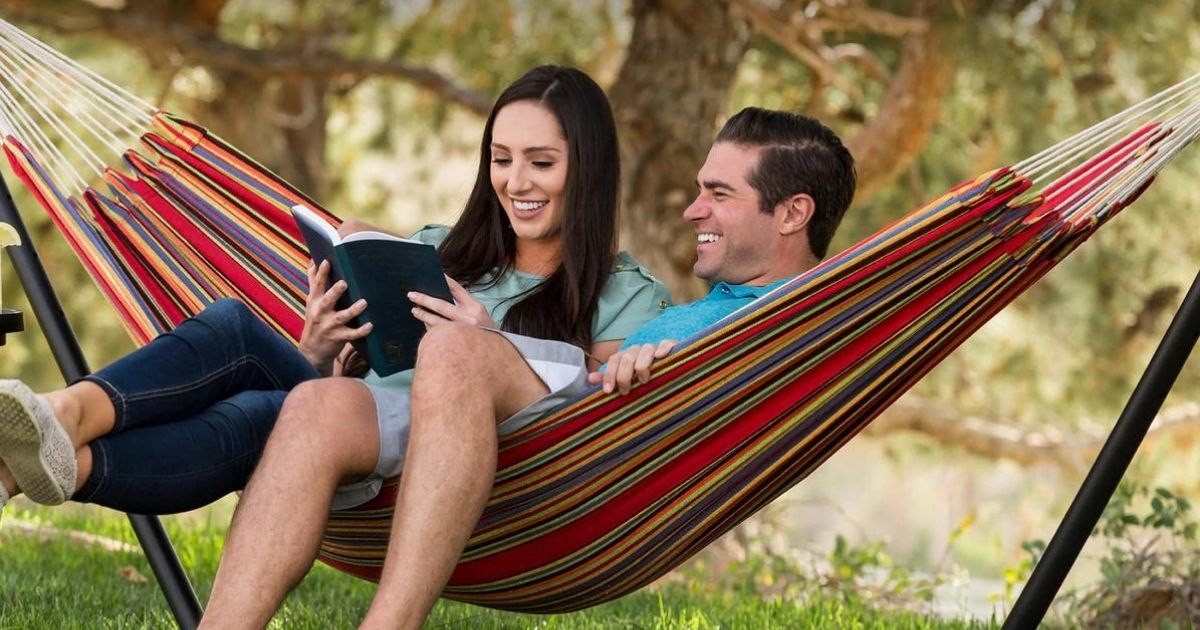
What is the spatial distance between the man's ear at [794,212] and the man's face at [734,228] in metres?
0.01

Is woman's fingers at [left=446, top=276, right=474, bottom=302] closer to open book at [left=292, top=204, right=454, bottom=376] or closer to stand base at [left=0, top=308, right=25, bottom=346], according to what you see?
open book at [left=292, top=204, right=454, bottom=376]

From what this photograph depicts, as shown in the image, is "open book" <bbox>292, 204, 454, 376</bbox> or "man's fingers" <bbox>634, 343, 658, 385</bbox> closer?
"man's fingers" <bbox>634, 343, 658, 385</bbox>

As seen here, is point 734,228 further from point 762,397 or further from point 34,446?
point 34,446

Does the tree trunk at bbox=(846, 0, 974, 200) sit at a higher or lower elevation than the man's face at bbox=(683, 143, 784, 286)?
higher

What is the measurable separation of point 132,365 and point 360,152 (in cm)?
724

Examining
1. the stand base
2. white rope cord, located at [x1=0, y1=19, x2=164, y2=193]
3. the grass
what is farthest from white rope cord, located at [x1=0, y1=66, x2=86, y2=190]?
the grass

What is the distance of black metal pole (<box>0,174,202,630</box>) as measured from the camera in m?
2.29

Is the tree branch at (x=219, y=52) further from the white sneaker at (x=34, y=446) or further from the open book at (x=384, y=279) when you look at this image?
the white sneaker at (x=34, y=446)

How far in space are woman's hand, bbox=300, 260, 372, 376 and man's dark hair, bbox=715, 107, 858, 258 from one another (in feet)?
2.15

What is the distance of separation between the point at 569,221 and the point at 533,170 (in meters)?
0.10

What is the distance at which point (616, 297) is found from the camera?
237 cm

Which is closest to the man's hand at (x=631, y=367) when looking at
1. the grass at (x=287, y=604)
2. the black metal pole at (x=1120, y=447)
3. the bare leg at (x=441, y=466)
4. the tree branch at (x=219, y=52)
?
the bare leg at (x=441, y=466)

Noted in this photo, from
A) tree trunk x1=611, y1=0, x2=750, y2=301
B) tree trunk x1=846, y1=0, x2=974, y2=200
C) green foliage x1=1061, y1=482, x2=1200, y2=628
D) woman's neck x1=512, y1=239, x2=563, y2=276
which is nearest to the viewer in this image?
woman's neck x1=512, y1=239, x2=563, y2=276

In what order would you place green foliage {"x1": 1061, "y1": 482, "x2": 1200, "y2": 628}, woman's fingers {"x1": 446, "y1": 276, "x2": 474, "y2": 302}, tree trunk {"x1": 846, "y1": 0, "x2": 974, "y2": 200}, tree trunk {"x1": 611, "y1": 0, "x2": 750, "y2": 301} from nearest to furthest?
woman's fingers {"x1": 446, "y1": 276, "x2": 474, "y2": 302} → green foliage {"x1": 1061, "y1": 482, "x2": 1200, "y2": 628} → tree trunk {"x1": 611, "y1": 0, "x2": 750, "y2": 301} → tree trunk {"x1": 846, "y1": 0, "x2": 974, "y2": 200}
